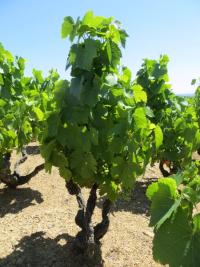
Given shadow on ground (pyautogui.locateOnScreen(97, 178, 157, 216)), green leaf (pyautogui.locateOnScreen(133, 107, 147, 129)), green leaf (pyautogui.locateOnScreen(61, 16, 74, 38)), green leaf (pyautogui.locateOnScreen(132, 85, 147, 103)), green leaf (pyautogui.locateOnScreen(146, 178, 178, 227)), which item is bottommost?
shadow on ground (pyautogui.locateOnScreen(97, 178, 157, 216))

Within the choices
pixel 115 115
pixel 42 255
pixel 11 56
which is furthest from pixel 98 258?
pixel 11 56

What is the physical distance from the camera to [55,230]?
16.9 feet

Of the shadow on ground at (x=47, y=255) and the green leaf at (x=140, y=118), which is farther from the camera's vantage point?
the shadow on ground at (x=47, y=255)

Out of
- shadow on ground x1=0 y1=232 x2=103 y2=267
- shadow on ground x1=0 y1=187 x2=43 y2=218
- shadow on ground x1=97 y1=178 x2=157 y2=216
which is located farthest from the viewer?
shadow on ground x1=97 y1=178 x2=157 y2=216

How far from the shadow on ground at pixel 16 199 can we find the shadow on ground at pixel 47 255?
3.98ft

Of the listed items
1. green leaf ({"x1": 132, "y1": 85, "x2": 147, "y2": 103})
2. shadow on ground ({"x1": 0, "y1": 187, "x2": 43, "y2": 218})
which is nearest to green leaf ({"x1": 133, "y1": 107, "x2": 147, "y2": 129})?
green leaf ({"x1": 132, "y1": 85, "x2": 147, "y2": 103})

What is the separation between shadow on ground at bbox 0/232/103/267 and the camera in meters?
4.29

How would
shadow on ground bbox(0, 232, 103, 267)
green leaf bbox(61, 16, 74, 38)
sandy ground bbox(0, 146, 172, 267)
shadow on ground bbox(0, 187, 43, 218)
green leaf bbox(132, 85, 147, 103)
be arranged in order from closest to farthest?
green leaf bbox(61, 16, 74, 38)
green leaf bbox(132, 85, 147, 103)
shadow on ground bbox(0, 232, 103, 267)
sandy ground bbox(0, 146, 172, 267)
shadow on ground bbox(0, 187, 43, 218)

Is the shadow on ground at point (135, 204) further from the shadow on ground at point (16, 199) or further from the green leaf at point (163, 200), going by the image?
the green leaf at point (163, 200)

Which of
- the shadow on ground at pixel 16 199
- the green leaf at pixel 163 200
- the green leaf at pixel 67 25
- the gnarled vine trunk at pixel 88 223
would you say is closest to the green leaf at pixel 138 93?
the green leaf at pixel 67 25

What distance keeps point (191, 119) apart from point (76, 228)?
293 centimetres

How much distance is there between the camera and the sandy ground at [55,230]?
4406mm

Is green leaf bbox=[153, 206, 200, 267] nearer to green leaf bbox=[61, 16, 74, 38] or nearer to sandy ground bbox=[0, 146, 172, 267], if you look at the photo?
green leaf bbox=[61, 16, 74, 38]

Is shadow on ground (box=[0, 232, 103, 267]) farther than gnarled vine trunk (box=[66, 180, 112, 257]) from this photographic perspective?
Yes
